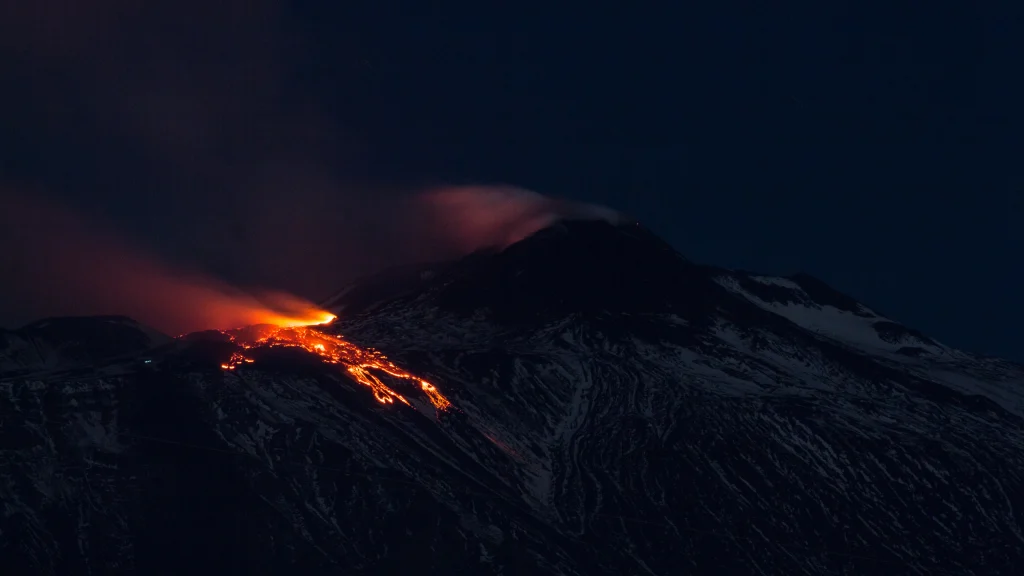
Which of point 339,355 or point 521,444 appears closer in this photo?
point 521,444

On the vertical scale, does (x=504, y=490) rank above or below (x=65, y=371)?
below

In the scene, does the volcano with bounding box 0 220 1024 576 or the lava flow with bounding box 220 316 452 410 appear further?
the lava flow with bounding box 220 316 452 410

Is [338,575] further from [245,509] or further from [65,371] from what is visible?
[65,371]

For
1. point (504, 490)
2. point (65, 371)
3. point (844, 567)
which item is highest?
point (65, 371)

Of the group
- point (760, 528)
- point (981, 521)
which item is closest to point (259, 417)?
point (760, 528)

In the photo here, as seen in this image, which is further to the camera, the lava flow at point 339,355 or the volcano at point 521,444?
the lava flow at point 339,355
